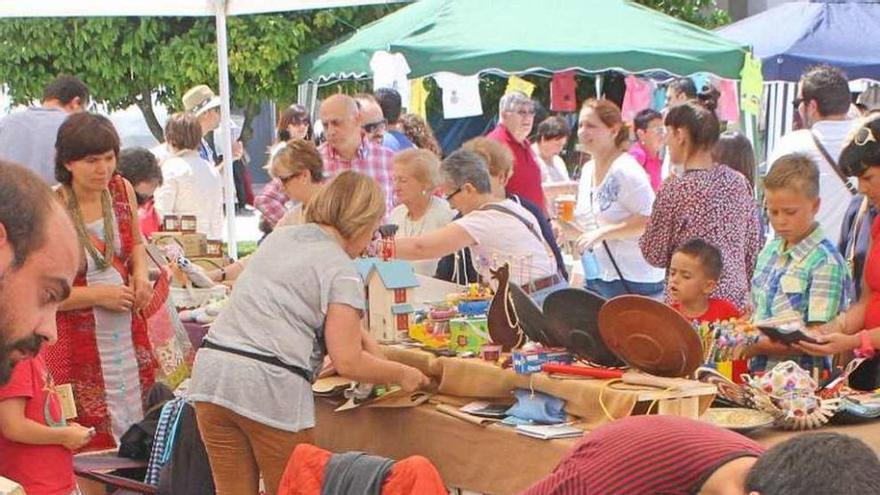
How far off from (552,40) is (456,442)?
4884 mm

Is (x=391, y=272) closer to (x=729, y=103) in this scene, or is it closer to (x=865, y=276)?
(x=865, y=276)

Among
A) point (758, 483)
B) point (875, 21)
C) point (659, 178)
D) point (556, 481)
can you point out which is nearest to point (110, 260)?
point (556, 481)

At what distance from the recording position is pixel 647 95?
11070 millimetres

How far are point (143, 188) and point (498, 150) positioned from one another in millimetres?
1644

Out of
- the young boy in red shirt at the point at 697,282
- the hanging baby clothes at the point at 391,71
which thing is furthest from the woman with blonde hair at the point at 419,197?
the hanging baby clothes at the point at 391,71

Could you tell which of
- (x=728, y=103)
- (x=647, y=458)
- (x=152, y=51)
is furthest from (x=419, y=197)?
(x=152, y=51)

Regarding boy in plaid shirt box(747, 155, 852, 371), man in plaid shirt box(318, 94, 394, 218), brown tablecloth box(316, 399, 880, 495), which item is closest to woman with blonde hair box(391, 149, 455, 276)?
man in plaid shirt box(318, 94, 394, 218)

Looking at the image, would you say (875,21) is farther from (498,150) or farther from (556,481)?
(556,481)

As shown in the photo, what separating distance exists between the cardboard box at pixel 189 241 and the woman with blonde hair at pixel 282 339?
2.50 meters

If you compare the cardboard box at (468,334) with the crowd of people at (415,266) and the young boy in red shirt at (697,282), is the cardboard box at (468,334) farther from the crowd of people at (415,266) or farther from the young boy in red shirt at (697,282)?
the young boy in red shirt at (697,282)

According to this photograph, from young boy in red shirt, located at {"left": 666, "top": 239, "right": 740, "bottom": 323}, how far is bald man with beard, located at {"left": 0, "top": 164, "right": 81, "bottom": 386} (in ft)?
9.09

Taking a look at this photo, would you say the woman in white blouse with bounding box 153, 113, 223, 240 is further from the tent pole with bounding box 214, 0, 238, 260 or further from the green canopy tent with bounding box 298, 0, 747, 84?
the green canopy tent with bounding box 298, 0, 747, 84

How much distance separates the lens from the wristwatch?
3740 mm

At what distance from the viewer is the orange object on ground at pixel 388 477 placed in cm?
282
